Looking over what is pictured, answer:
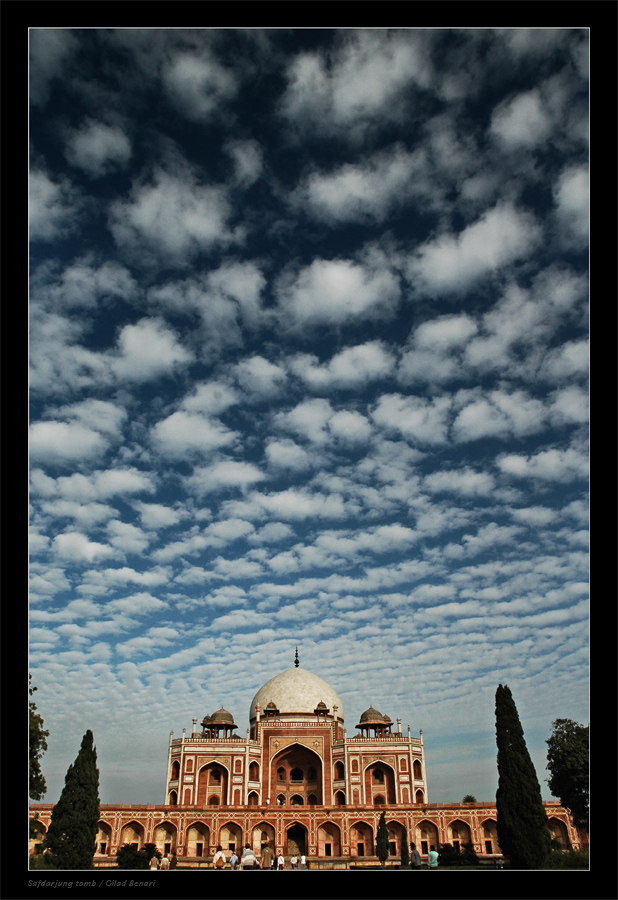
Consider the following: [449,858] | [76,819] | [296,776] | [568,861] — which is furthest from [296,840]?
[568,861]

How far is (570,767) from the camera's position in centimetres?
2948

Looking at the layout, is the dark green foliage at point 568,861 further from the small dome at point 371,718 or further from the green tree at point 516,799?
the small dome at point 371,718

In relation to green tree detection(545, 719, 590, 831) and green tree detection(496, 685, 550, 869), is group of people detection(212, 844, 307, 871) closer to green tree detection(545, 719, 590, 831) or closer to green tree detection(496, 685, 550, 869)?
green tree detection(496, 685, 550, 869)

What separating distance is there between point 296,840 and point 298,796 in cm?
532

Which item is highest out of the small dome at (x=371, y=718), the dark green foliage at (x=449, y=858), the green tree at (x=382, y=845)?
the small dome at (x=371, y=718)

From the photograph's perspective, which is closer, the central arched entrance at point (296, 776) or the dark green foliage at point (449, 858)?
the dark green foliage at point (449, 858)

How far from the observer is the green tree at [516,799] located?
24266 millimetres

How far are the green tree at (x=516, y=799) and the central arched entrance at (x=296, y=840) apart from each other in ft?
55.0

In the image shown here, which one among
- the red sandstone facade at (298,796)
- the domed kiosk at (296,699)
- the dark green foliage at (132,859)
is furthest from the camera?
the domed kiosk at (296,699)

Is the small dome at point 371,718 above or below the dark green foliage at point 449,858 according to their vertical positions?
above

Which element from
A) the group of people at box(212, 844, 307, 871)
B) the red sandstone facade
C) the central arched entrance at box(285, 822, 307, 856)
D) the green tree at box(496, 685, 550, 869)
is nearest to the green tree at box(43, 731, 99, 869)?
the group of people at box(212, 844, 307, 871)

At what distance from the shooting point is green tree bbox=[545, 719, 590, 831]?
2925 cm

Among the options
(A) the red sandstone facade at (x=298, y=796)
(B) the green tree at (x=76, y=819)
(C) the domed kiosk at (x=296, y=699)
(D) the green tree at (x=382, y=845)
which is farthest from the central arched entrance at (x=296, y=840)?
(B) the green tree at (x=76, y=819)
